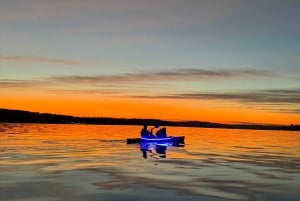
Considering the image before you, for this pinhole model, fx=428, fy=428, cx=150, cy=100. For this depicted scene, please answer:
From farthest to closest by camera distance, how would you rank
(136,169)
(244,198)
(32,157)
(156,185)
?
(32,157) → (136,169) → (156,185) → (244,198)

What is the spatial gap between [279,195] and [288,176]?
8.82 meters

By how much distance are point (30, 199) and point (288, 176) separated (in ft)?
61.4

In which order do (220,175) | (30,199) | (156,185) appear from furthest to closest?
1. (220,175)
2. (156,185)
3. (30,199)

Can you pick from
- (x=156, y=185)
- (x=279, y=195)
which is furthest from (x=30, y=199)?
(x=279, y=195)

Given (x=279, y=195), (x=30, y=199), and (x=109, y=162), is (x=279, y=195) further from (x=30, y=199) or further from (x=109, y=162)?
(x=109, y=162)

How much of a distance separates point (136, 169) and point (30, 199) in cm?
1319

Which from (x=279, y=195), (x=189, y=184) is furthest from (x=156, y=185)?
(x=279, y=195)

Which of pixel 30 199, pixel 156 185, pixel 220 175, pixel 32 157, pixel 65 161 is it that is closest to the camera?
pixel 30 199

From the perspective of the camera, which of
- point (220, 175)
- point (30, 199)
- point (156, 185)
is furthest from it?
point (220, 175)

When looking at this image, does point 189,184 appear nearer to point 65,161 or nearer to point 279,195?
point 279,195

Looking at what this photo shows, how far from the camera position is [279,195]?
72.3 feet

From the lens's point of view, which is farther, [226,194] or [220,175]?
[220,175]

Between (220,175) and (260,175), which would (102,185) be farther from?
(260,175)

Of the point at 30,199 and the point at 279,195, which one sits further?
the point at 279,195
